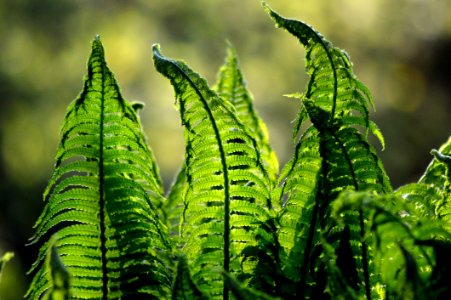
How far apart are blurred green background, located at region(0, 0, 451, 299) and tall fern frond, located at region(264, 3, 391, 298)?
34.2 feet

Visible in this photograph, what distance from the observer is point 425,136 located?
13.1 meters

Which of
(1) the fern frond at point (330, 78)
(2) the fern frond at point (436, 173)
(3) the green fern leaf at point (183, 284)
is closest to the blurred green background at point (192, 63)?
(2) the fern frond at point (436, 173)

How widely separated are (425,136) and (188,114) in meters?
13.0

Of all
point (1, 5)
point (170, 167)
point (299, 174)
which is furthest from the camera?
point (1, 5)

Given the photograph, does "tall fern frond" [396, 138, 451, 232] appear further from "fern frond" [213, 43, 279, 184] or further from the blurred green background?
the blurred green background

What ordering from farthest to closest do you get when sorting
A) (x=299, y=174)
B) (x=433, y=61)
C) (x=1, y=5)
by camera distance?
1. (x=433, y=61)
2. (x=1, y=5)
3. (x=299, y=174)

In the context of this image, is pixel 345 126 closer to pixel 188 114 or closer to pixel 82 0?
pixel 188 114

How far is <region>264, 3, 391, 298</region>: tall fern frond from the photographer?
79 cm

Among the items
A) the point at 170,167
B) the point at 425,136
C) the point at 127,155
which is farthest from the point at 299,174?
the point at 425,136

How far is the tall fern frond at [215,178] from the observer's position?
829mm

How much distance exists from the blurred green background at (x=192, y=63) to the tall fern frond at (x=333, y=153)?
10437 mm

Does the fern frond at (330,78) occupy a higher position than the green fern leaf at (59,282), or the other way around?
the fern frond at (330,78)

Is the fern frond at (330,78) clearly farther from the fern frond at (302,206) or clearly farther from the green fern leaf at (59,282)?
the green fern leaf at (59,282)

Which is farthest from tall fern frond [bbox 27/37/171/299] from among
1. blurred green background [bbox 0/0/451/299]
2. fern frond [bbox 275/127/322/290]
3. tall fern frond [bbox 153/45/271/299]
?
blurred green background [bbox 0/0/451/299]
